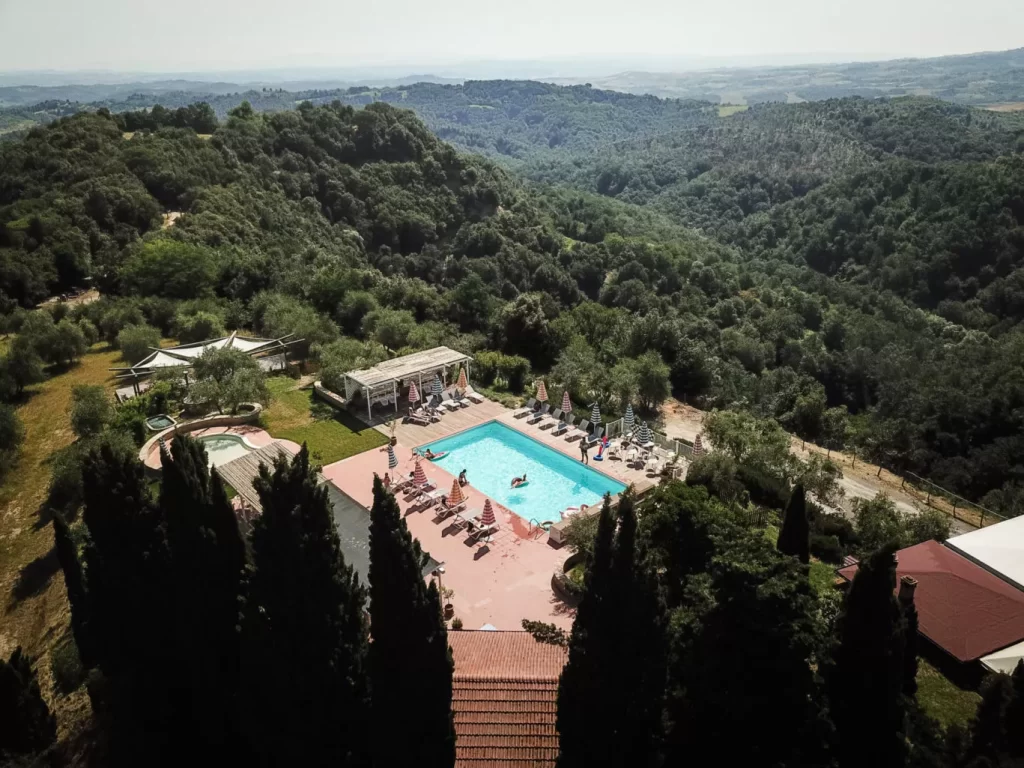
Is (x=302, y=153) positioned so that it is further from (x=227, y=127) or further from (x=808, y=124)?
(x=808, y=124)

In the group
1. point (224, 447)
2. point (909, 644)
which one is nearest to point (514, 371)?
point (224, 447)

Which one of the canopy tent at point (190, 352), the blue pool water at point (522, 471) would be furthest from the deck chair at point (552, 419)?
the canopy tent at point (190, 352)

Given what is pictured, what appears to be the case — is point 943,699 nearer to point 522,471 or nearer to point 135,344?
point 522,471

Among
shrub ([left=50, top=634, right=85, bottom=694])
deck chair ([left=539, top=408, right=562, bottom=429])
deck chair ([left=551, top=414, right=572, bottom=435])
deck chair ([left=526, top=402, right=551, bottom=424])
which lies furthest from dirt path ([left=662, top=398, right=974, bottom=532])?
shrub ([left=50, top=634, right=85, bottom=694])

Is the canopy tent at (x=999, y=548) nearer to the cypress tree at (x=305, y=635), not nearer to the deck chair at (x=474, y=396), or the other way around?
the cypress tree at (x=305, y=635)

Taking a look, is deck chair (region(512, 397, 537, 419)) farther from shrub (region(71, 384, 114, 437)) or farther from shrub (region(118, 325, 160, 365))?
shrub (region(118, 325, 160, 365))

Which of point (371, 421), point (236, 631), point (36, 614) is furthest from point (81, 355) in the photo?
point (236, 631)
